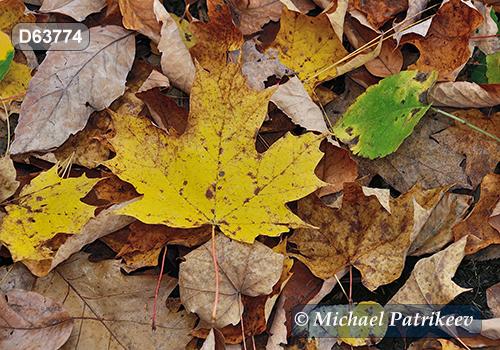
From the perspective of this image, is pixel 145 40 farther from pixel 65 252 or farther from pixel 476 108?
pixel 476 108

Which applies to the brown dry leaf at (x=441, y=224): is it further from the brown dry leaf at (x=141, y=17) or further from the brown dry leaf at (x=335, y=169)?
the brown dry leaf at (x=141, y=17)

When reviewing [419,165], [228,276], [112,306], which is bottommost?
[112,306]

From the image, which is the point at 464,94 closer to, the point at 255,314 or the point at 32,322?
the point at 255,314

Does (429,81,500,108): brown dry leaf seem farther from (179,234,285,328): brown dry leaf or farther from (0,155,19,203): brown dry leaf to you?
(0,155,19,203): brown dry leaf

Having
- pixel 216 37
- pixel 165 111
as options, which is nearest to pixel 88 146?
pixel 165 111

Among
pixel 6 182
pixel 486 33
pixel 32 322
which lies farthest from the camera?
pixel 486 33

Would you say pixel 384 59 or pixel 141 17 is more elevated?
pixel 141 17
